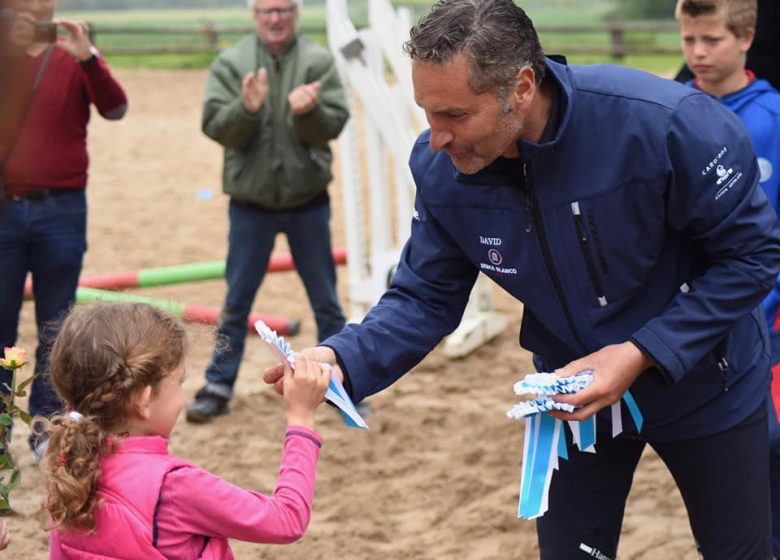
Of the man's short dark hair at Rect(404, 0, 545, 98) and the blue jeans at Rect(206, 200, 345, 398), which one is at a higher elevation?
the man's short dark hair at Rect(404, 0, 545, 98)

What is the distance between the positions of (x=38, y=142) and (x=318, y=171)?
1267mm

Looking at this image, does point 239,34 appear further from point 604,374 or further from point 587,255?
point 604,374

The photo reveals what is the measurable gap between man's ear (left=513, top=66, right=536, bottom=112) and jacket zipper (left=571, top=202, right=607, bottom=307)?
0.76ft

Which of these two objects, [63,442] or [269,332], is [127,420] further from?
[269,332]

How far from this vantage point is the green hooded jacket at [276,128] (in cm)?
529

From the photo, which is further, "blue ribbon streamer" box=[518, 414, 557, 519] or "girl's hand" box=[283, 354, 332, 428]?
"blue ribbon streamer" box=[518, 414, 557, 519]

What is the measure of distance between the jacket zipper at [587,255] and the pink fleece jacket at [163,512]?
0.81 m

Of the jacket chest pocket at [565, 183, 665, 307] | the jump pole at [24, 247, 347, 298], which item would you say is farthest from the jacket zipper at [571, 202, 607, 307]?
the jump pole at [24, 247, 347, 298]

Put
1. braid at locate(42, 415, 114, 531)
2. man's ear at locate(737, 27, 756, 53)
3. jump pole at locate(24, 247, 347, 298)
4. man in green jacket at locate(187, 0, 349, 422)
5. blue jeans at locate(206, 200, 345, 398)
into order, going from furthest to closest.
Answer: jump pole at locate(24, 247, 347, 298), blue jeans at locate(206, 200, 345, 398), man in green jacket at locate(187, 0, 349, 422), man's ear at locate(737, 27, 756, 53), braid at locate(42, 415, 114, 531)

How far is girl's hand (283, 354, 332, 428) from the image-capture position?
7.82ft

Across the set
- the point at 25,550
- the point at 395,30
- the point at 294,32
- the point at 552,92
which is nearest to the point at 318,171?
the point at 294,32

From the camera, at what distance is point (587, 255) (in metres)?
2.50

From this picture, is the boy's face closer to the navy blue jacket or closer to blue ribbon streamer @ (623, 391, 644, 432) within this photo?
the navy blue jacket

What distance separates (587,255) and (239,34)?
22991 mm
